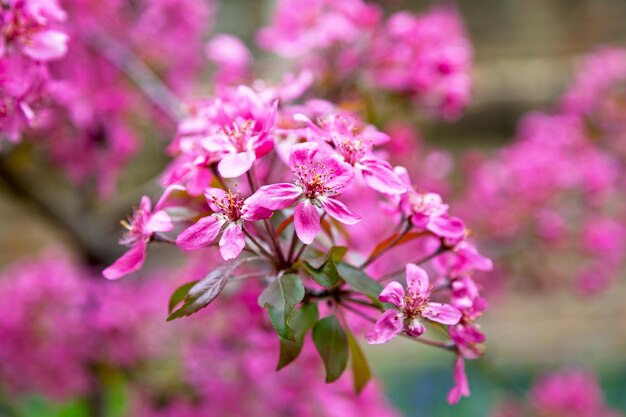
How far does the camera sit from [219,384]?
1104 millimetres

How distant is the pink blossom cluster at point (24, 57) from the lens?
2.14 feet

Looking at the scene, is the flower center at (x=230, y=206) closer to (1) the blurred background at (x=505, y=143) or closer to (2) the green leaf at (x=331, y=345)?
(2) the green leaf at (x=331, y=345)

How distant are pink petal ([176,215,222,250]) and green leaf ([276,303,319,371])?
11cm

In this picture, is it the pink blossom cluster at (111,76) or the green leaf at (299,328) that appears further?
A: the pink blossom cluster at (111,76)

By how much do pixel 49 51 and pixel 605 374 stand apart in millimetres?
2666

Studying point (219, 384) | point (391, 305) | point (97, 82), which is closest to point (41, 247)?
point (97, 82)

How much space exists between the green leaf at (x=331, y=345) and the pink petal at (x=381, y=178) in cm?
13

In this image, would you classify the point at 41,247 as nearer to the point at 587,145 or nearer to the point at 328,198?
the point at 587,145

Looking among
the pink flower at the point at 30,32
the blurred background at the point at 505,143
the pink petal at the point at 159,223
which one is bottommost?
the blurred background at the point at 505,143

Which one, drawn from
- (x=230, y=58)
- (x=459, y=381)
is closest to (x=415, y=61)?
(x=230, y=58)

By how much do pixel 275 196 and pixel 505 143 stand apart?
117 inches

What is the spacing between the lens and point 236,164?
1.74 feet

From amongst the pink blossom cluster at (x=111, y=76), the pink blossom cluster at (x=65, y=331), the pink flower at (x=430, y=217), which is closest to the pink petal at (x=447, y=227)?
the pink flower at (x=430, y=217)

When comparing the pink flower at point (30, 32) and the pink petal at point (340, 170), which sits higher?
the pink flower at point (30, 32)
